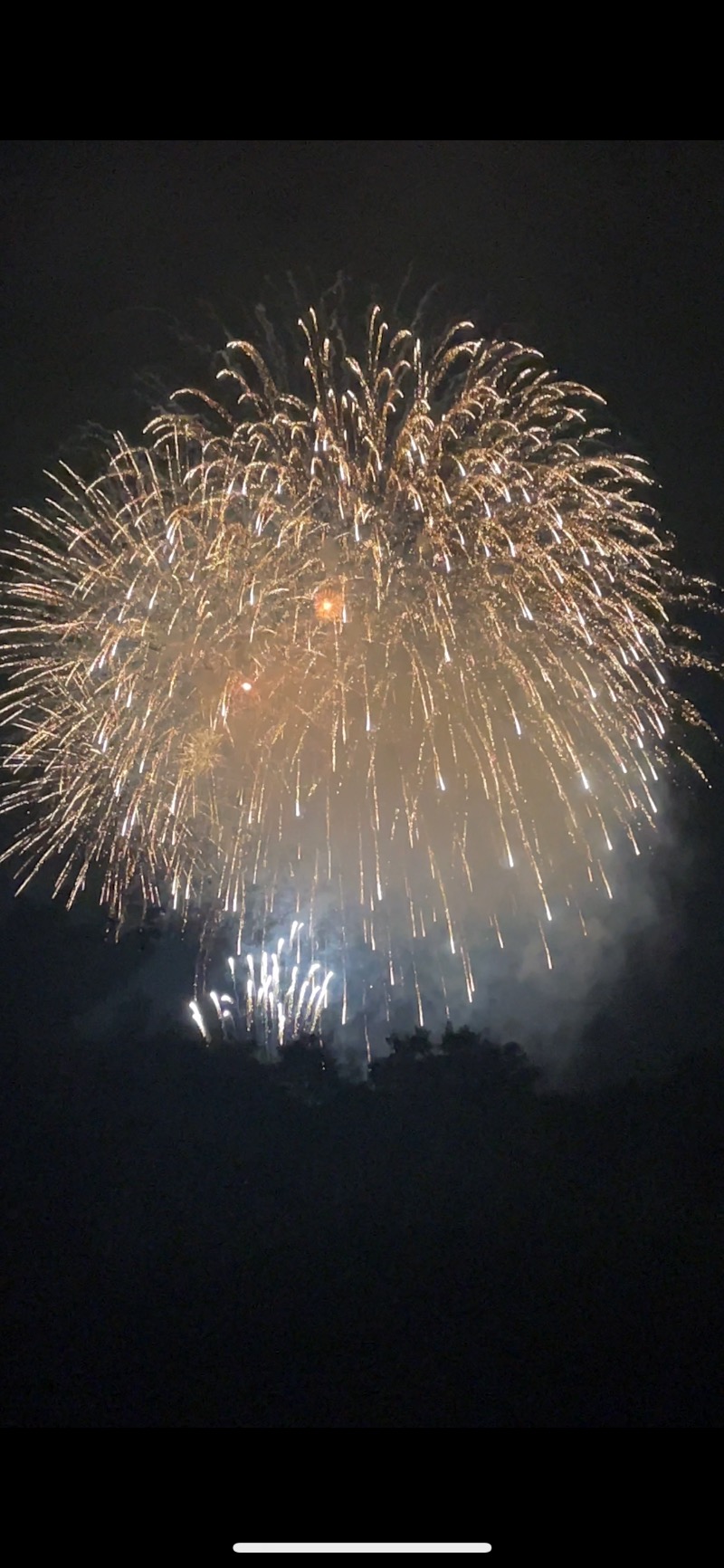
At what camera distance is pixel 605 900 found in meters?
9.03

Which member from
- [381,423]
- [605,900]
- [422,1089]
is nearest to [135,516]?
[381,423]

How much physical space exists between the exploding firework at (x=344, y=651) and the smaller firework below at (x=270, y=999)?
12cm

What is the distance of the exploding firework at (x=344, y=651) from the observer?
7574 mm

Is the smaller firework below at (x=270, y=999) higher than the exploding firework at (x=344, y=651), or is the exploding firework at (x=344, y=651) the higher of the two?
the exploding firework at (x=344, y=651)

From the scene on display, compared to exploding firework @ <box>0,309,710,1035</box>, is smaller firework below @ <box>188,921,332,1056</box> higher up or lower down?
lower down

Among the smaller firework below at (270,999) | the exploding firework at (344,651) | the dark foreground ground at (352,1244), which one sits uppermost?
the exploding firework at (344,651)

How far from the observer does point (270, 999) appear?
9.11 meters

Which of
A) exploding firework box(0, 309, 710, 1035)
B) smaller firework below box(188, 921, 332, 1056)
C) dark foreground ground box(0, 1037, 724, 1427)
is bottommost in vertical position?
dark foreground ground box(0, 1037, 724, 1427)

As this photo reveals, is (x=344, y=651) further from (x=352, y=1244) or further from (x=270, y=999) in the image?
(x=352, y=1244)

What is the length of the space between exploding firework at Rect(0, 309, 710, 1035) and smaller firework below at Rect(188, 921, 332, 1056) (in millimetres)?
123

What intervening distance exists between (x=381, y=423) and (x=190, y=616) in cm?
195

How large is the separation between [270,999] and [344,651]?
10.2 feet

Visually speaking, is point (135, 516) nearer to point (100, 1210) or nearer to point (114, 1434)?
A: point (100, 1210)

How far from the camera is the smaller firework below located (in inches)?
353
